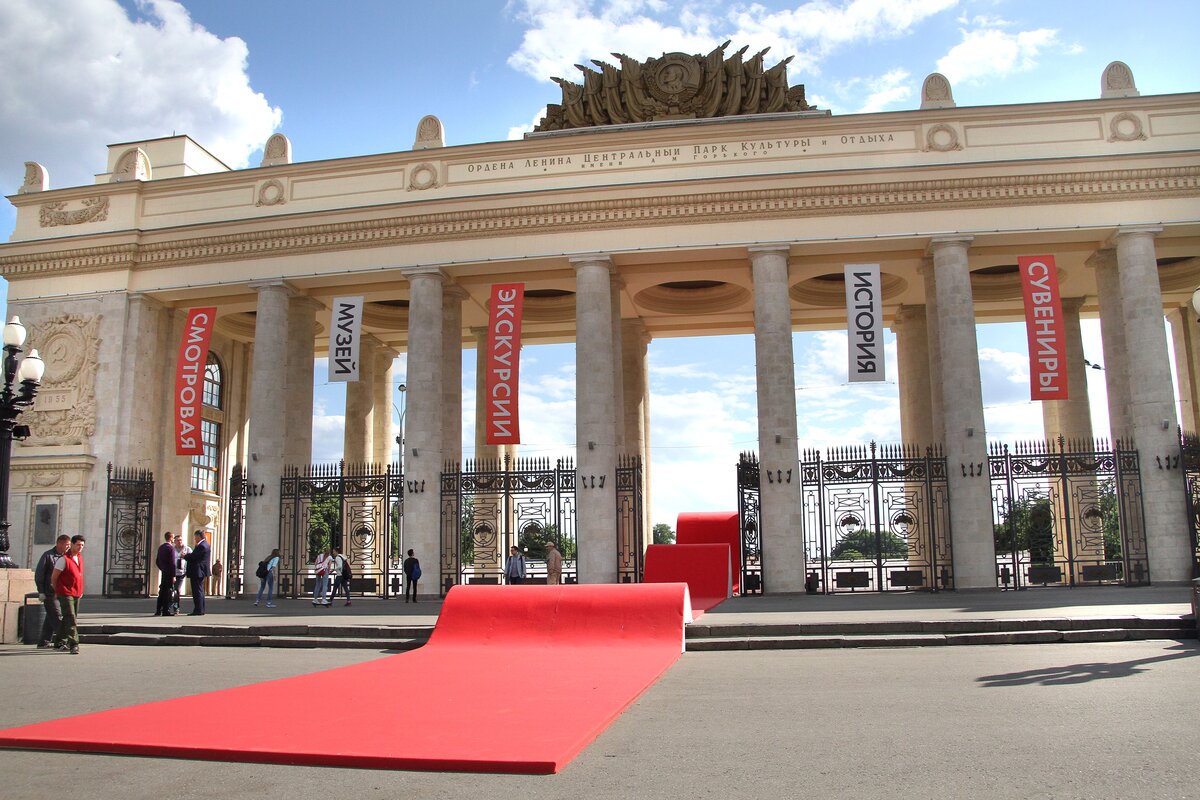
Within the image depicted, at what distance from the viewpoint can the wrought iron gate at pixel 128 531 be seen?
970 inches

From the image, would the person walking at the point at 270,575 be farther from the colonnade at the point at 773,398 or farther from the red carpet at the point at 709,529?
the red carpet at the point at 709,529

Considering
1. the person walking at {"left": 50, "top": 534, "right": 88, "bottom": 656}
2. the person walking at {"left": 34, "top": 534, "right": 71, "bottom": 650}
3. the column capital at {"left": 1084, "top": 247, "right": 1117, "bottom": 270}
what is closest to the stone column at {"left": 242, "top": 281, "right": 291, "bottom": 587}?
the person walking at {"left": 34, "top": 534, "right": 71, "bottom": 650}

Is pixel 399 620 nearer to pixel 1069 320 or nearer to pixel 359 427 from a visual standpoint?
pixel 359 427

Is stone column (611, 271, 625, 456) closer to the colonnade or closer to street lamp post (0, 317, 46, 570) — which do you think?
the colonnade

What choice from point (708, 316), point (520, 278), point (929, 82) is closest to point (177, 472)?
point (520, 278)

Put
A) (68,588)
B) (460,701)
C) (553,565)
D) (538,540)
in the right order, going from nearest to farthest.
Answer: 1. (460,701)
2. (68,588)
3. (553,565)
4. (538,540)

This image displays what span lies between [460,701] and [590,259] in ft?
55.7

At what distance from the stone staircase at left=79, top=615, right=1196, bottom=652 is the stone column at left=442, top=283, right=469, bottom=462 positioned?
35.0ft

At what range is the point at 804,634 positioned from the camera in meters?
13.1

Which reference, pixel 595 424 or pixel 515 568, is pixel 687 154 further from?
pixel 515 568

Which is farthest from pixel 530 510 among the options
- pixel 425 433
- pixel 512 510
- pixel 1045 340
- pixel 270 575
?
pixel 1045 340

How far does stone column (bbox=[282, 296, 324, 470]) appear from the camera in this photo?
25.8m

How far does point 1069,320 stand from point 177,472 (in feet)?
84.9

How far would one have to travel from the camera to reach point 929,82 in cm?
2423
